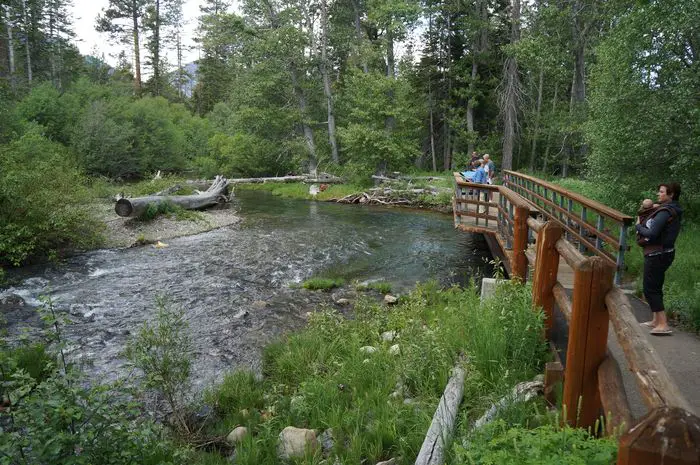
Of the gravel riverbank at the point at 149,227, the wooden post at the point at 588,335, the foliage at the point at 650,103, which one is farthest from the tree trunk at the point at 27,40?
the wooden post at the point at 588,335

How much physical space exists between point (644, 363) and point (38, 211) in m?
13.3

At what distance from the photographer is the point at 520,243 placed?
20.5 feet

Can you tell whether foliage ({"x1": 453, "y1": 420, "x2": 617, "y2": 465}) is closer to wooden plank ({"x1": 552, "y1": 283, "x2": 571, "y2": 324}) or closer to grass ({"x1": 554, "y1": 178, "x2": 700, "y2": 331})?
wooden plank ({"x1": 552, "y1": 283, "x2": 571, "y2": 324})

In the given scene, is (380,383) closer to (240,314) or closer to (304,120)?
(240,314)

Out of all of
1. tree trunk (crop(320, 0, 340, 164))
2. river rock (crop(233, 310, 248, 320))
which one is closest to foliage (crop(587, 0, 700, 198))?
river rock (crop(233, 310, 248, 320))

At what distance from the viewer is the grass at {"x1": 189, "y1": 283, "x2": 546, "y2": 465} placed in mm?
4258

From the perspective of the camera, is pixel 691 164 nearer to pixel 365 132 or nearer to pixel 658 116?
pixel 658 116

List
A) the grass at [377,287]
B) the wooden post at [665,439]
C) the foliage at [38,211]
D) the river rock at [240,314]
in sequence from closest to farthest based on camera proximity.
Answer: the wooden post at [665,439]
the river rock at [240,314]
the grass at [377,287]
the foliage at [38,211]

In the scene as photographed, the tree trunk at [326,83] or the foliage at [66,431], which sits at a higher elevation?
the tree trunk at [326,83]

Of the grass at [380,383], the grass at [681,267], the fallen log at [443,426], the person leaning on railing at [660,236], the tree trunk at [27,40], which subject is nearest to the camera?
the fallen log at [443,426]

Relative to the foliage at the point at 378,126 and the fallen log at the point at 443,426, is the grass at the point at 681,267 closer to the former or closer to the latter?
the fallen log at the point at 443,426

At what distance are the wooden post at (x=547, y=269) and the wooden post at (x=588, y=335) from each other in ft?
4.50

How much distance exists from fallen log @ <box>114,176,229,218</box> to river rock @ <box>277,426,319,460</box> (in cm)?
1441

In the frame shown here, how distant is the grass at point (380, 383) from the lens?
168 inches
